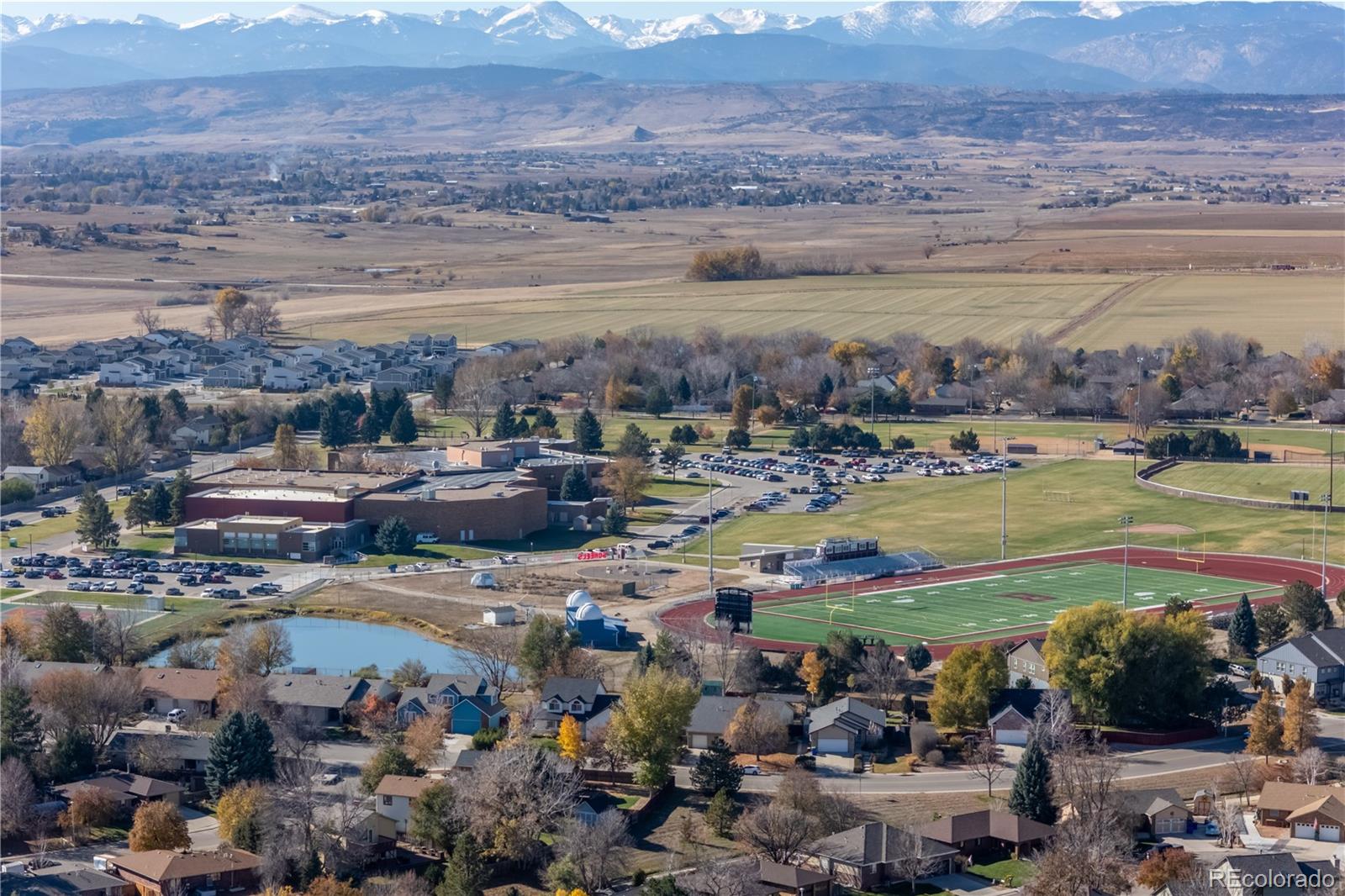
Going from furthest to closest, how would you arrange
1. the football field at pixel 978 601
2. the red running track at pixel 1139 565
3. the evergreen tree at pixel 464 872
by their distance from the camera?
the red running track at pixel 1139 565 → the football field at pixel 978 601 → the evergreen tree at pixel 464 872

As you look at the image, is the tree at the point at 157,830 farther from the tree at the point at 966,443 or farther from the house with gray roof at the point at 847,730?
the tree at the point at 966,443

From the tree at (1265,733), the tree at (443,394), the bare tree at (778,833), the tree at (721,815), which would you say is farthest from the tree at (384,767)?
the tree at (443,394)

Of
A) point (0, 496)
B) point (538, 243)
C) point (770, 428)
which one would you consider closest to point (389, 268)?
point (538, 243)

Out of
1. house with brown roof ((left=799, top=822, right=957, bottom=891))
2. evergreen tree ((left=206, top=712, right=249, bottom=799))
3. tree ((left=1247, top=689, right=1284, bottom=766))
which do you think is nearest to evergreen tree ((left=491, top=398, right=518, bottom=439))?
evergreen tree ((left=206, top=712, right=249, bottom=799))

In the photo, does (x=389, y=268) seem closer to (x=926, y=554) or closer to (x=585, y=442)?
(x=585, y=442)

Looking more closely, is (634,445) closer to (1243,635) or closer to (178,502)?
(178,502)

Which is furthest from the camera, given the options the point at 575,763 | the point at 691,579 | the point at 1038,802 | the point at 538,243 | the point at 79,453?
the point at 538,243
